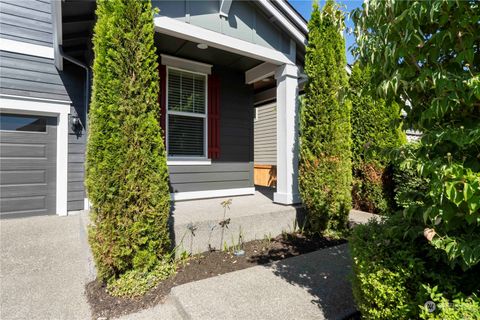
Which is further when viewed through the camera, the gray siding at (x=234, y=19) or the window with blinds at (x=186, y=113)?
the window with blinds at (x=186, y=113)

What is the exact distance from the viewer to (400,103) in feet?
5.34

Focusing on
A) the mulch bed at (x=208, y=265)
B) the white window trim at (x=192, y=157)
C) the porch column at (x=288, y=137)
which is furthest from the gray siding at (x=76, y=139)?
the porch column at (x=288, y=137)

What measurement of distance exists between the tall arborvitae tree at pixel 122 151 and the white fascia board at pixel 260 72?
294 centimetres

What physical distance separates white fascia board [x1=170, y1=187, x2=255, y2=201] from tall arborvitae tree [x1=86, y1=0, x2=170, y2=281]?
2.26 metres

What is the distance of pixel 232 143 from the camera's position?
5.83 m

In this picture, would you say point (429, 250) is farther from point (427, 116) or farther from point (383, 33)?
point (383, 33)

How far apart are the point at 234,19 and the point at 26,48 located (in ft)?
13.0

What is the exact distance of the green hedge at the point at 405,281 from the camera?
133 centimetres

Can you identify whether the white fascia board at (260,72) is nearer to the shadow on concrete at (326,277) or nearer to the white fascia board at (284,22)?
the white fascia board at (284,22)

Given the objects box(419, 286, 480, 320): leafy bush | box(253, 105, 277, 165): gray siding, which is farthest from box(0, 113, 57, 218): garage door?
box(253, 105, 277, 165): gray siding

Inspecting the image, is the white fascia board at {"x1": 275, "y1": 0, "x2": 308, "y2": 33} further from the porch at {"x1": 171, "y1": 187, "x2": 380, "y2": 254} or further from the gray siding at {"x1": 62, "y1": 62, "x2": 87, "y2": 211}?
the gray siding at {"x1": 62, "y1": 62, "x2": 87, "y2": 211}

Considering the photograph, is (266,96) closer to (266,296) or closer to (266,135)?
(266,135)

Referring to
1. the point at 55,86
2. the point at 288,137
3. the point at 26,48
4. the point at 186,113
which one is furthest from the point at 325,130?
the point at 26,48

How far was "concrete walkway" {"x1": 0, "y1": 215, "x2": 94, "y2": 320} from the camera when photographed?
7.98 ft
